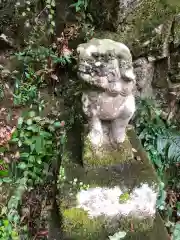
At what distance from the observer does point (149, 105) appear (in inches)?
159

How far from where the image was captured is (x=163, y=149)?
3.84 metres

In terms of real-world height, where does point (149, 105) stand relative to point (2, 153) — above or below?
above

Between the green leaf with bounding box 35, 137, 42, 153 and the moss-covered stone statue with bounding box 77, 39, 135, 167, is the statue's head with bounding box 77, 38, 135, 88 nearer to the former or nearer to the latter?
the moss-covered stone statue with bounding box 77, 39, 135, 167

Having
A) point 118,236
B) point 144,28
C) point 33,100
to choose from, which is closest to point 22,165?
point 33,100

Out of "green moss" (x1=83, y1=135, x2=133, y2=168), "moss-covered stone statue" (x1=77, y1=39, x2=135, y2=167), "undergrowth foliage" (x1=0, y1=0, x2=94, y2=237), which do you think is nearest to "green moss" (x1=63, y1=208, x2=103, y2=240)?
"green moss" (x1=83, y1=135, x2=133, y2=168)

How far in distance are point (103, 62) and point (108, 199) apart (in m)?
1.03

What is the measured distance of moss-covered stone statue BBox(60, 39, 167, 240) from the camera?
8.13 feet

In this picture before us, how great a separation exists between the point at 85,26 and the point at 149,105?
3.93 ft

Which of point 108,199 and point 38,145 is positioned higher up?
point 38,145

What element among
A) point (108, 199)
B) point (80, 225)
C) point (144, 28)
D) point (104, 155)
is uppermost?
point (144, 28)

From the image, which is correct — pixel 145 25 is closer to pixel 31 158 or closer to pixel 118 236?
pixel 31 158

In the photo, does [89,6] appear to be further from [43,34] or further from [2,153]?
[2,153]

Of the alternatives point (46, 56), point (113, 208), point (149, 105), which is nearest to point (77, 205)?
point (113, 208)

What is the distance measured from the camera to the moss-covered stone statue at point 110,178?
8.13ft
